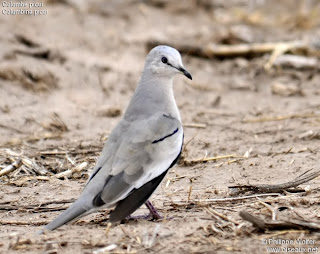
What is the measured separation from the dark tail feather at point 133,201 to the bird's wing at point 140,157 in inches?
1.1

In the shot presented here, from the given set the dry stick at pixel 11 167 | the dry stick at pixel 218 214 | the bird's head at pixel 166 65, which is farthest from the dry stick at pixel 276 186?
the dry stick at pixel 11 167

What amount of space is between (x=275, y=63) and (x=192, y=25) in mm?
2048

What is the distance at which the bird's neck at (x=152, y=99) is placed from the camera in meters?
4.62

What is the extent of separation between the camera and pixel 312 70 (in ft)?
30.9

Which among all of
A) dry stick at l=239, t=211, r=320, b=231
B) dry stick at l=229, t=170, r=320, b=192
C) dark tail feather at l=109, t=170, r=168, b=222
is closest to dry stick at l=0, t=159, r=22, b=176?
dark tail feather at l=109, t=170, r=168, b=222

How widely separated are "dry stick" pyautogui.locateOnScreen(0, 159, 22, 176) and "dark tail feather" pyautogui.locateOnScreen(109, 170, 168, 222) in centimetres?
166

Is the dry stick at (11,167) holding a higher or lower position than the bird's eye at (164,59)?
lower

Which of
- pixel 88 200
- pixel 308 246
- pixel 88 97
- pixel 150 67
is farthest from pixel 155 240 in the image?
pixel 88 97

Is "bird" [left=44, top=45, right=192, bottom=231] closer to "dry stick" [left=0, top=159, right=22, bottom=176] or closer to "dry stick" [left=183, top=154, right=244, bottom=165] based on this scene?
"dry stick" [left=183, top=154, right=244, bottom=165]

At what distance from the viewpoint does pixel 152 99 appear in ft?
15.5

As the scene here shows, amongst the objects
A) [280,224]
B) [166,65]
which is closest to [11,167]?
[166,65]

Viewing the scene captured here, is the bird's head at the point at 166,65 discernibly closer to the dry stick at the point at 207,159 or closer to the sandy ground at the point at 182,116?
the sandy ground at the point at 182,116

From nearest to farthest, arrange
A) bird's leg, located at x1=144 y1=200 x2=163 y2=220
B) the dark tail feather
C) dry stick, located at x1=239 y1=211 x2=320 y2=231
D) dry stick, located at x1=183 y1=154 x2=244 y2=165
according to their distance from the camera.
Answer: dry stick, located at x1=239 y1=211 x2=320 y2=231, the dark tail feather, bird's leg, located at x1=144 y1=200 x2=163 y2=220, dry stick, located at x1=183 y1=154 x2=244 y2=165

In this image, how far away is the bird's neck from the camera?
4.62 m
